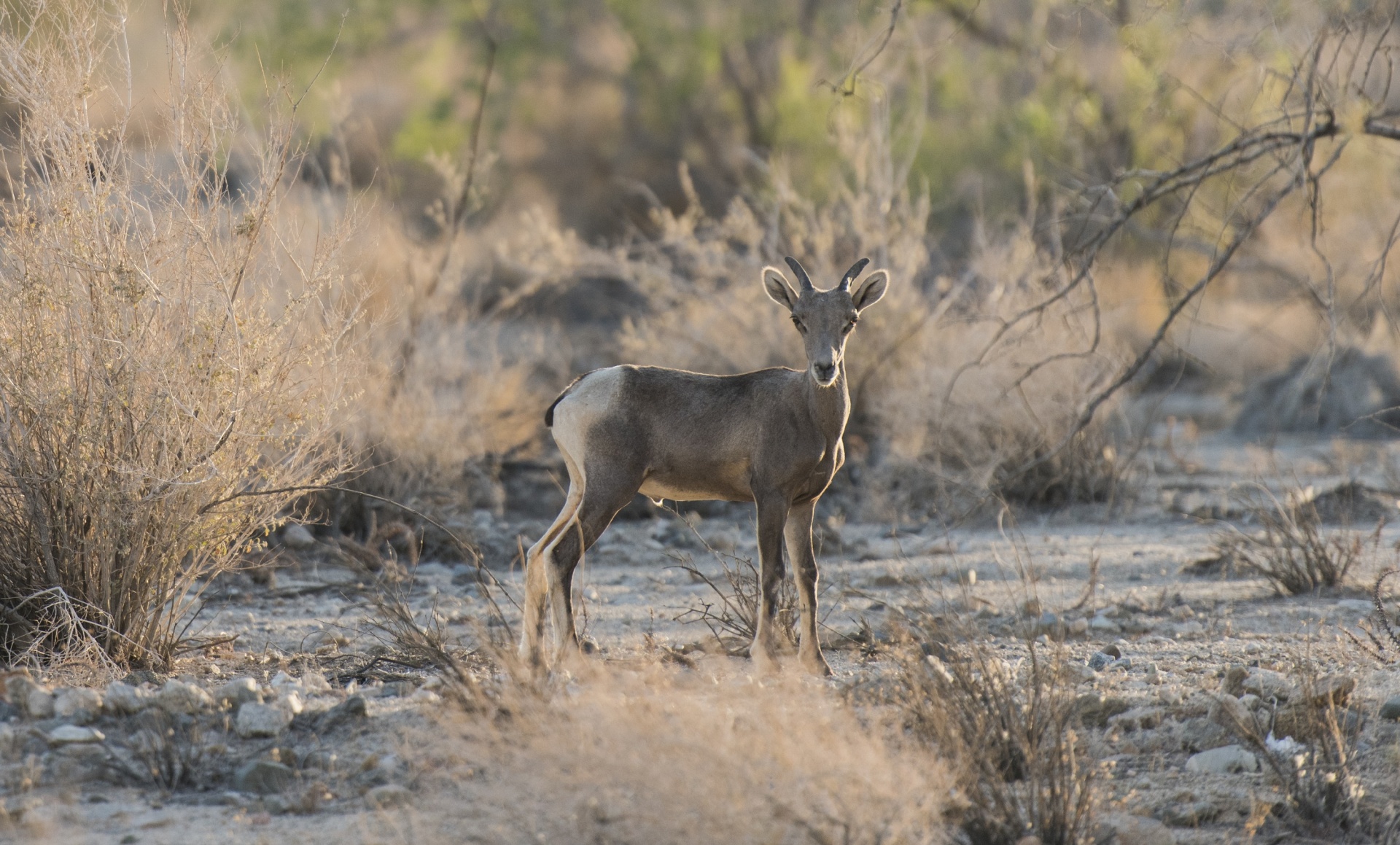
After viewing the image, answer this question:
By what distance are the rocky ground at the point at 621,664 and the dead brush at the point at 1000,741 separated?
0.63ft

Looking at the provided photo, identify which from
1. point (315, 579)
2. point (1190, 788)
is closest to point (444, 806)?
point (1190, 788)

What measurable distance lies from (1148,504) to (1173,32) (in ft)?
15.5

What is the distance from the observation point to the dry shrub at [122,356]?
6039mm

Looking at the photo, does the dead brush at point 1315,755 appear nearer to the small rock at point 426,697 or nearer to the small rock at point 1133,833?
the small rock at point 1133,833

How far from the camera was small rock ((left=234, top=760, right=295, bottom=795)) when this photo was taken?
4.91 metres

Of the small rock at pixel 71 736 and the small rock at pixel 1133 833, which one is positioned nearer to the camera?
the small rock at pixel 1133 833

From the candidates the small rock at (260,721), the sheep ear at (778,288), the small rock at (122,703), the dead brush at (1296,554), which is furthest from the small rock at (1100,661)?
the small rock at (122,703)

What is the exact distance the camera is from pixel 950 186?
79.3ft

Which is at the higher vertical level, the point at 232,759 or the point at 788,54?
the point at 788,54

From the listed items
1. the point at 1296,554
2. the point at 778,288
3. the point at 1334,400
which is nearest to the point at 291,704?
the point at 778,288

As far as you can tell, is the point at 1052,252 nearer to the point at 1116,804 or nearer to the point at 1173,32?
the point at 1173,32

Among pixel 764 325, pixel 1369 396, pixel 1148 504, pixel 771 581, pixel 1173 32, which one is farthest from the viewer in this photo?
pixel 1369 396

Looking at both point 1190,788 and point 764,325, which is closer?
point 1190,788

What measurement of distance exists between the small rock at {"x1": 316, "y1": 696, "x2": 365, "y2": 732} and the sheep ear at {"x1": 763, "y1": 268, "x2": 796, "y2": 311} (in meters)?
2.57
